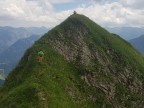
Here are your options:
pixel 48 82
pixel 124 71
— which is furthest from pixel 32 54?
pixel 124 71

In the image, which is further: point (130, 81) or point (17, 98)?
point (130, 81)

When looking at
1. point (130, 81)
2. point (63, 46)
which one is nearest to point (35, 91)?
point (63, 46)

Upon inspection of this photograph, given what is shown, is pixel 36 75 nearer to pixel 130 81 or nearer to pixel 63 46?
pixel 63 46

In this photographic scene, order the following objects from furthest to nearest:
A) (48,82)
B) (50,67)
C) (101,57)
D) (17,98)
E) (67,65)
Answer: (101,57), (67,65), (50,67), (48,82), (17,98)

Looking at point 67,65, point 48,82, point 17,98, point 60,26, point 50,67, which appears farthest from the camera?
point 60,26

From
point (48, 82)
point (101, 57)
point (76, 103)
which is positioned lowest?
point (76, 103)

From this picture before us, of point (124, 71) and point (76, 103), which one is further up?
point (124, 71)
